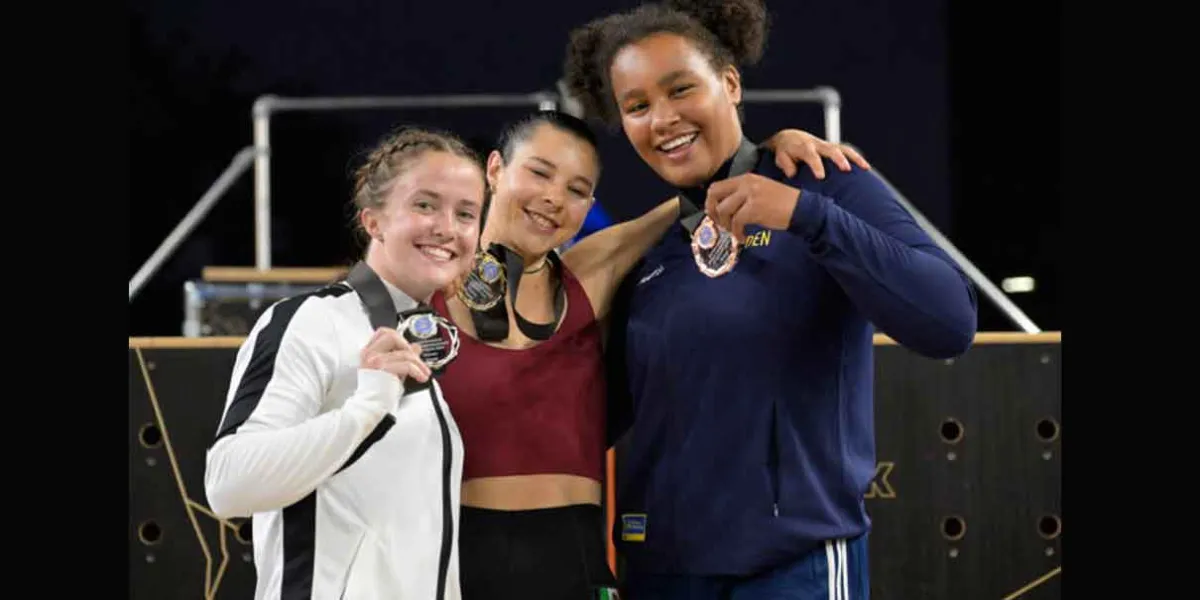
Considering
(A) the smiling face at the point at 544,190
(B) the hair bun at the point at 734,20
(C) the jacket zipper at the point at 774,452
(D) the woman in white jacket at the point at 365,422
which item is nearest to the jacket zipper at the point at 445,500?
(D) the woman in white jacket at the point at 365,422

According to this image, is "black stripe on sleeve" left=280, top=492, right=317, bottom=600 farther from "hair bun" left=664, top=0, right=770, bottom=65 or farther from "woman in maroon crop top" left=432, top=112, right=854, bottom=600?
"hair bun" left=664, top=0, right=770, bottom=65

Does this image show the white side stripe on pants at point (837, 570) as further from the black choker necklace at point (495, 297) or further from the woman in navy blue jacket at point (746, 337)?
the black choker necklace at point (495, 297)

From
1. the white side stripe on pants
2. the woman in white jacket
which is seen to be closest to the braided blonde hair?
the woman in white jacket

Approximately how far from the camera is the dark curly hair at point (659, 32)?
2613mm

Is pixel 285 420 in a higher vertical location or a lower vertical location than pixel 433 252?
lower

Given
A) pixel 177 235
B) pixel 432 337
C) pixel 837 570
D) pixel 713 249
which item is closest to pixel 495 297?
pixel 432 337

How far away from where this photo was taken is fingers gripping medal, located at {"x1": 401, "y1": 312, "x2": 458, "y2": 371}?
2.26m

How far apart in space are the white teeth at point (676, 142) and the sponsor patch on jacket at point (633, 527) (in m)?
0.64

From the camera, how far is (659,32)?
102 inches

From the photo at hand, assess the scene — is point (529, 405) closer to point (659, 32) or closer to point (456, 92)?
point (659, 32)

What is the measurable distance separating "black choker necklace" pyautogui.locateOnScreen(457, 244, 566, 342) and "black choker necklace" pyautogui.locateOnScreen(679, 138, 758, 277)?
27 centimetres

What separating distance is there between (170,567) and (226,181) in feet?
7.15

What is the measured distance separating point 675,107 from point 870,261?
0.49m

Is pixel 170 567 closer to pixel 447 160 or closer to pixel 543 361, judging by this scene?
pixel 543 361
